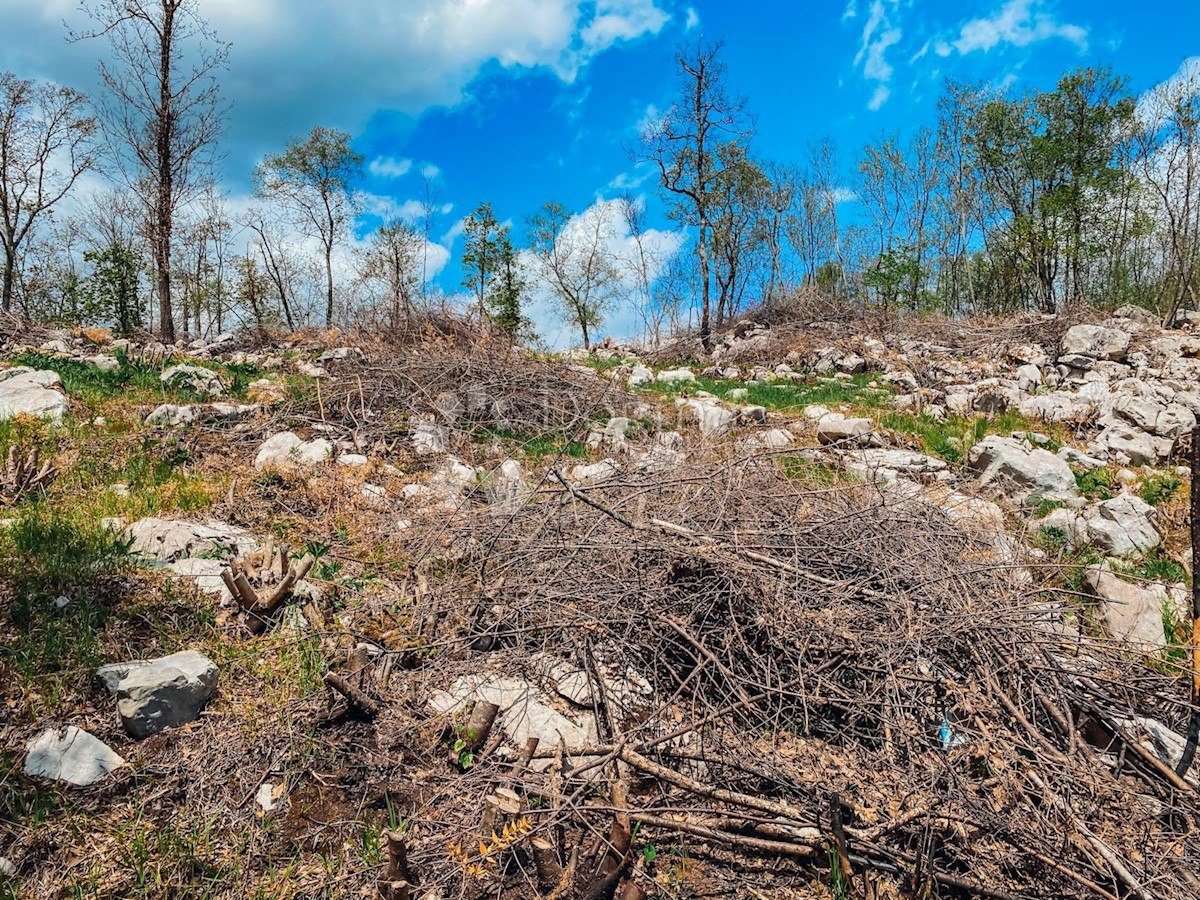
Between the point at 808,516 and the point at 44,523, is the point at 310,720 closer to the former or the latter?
the point at 44,523

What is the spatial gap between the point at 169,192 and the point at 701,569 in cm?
1834

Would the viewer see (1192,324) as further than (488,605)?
Yes

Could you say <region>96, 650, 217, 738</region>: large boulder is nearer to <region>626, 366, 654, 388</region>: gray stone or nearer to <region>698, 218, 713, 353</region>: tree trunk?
<region>626, 366, 654, 388</region>: gray stone

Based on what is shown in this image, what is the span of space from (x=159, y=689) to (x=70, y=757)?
30 centimetres

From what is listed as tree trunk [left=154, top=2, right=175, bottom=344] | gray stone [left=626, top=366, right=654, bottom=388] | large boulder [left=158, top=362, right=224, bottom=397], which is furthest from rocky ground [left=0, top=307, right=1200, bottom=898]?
tree trunk [left=154, top=2, right=175, bottom=344]

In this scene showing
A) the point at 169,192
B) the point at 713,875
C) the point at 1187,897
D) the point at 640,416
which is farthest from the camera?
the point at 169,192

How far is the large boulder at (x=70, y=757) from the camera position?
203 cm

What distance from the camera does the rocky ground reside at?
1.90m

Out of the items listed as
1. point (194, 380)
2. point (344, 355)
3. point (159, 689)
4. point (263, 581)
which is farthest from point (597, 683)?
point (344, 355)

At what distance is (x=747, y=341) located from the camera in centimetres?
1617

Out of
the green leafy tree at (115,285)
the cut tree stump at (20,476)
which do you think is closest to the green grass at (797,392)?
the cut tree stump at (20,476)

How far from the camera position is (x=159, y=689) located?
7.55ft

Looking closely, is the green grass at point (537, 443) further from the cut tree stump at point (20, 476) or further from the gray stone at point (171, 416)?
the cut tree stump at point (20, 476)


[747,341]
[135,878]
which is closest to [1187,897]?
[135,878]
